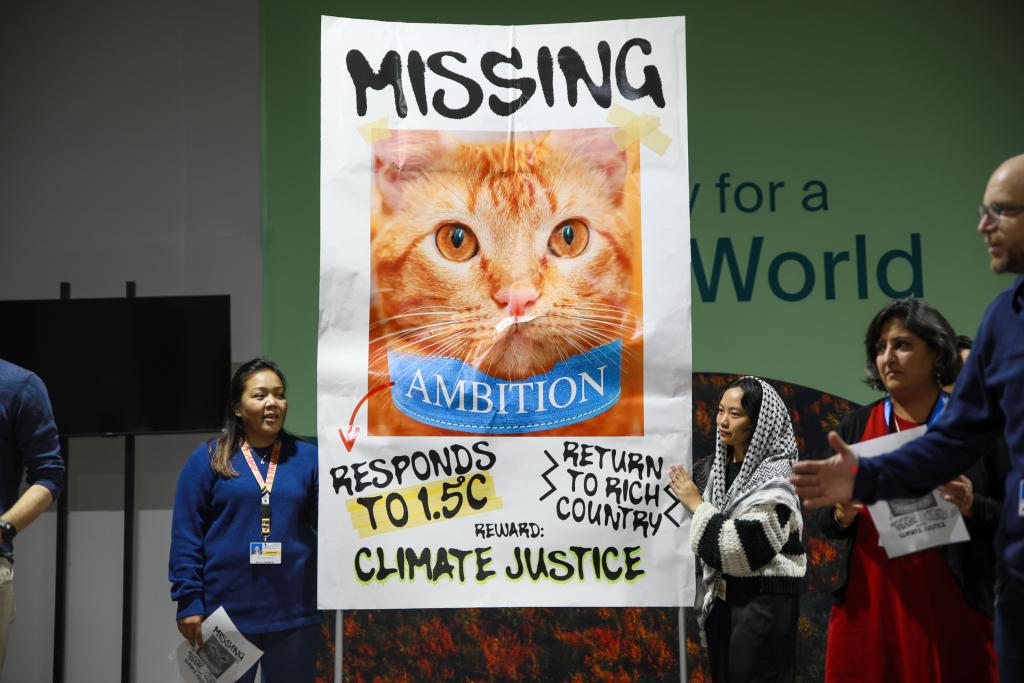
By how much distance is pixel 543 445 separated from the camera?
2789 mm

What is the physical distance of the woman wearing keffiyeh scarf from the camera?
276 cm

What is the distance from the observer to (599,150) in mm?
2836

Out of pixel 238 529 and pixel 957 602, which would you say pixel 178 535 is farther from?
pixel 957 602

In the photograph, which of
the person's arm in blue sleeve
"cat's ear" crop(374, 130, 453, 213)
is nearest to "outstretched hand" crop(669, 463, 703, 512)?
"cat's ear" crop(374, 130, 453, 213)

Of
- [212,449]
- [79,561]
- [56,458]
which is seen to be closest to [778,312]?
[212,449]

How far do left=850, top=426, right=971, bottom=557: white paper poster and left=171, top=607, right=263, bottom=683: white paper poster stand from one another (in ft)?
6.00

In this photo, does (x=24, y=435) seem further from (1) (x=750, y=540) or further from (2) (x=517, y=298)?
(1) (x=750, y=540)

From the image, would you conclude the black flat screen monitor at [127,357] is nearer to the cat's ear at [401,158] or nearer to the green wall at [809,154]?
the green wall at [809,154]

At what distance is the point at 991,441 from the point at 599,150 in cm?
136

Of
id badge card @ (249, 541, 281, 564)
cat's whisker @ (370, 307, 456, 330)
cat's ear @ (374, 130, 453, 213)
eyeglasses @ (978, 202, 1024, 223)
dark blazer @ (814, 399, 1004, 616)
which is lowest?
id badge card @ (249, 541, 281, 564)

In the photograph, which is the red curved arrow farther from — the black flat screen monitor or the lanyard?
the lanyard

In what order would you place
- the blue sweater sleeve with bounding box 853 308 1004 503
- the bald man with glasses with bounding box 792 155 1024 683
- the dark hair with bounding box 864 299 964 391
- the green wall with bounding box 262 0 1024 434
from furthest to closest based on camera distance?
1. the green wall with bounding box 262 0 1024 434
2. the dark hair with bounding box 864 299 964 391
3. the blue sweater sleeve with bounding box 853 308 1004 503
4. the bald man with glasses with bounding box 792 155 1024 683

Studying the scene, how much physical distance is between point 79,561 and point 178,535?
61.6 inches

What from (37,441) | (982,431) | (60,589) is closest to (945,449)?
(982,431)
